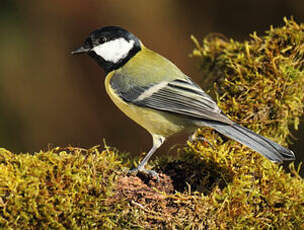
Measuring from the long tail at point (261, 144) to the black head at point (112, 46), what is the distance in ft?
2.06

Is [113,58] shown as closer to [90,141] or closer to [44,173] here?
[44,173]

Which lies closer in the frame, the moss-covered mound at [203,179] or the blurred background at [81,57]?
the moss-covered mound at [203,179]

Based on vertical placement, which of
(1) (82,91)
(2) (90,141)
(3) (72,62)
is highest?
(3) (72,62)

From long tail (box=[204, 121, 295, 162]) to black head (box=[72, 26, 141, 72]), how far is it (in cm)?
63

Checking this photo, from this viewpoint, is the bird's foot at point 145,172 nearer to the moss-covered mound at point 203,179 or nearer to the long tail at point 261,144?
the moss-covered mound at point 203,179

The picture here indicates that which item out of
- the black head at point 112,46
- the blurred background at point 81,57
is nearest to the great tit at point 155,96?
the black head at point 112,46

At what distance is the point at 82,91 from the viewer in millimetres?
3219

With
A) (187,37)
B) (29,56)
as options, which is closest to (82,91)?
(29,56)

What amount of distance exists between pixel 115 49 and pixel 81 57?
1.44 meters

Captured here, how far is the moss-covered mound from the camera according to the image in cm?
109

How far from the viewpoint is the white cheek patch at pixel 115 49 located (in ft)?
6.20

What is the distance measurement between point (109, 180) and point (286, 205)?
56 cm

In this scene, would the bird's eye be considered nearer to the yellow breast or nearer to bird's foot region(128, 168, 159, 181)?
the yellow breast

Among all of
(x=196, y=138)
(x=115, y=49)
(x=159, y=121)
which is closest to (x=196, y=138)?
(x=196, y=138)
